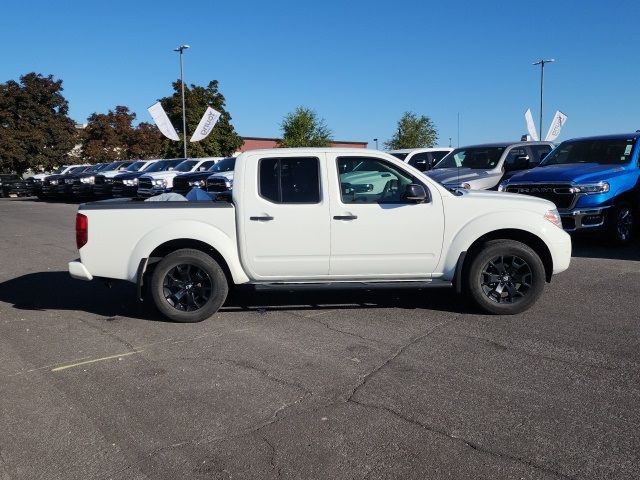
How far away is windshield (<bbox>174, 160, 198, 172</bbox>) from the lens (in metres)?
24.3

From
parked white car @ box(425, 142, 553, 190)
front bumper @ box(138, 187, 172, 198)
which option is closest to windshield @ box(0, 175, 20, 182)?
front bumper @ box(138, 187, 172, 198)

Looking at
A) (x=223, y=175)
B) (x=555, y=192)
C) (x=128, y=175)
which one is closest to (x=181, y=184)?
(x=223, y=175)

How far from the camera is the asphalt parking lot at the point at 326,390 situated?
10.6ft

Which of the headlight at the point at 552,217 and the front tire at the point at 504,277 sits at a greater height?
the headlight at the point at 552,217

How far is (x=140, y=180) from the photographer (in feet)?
76.3

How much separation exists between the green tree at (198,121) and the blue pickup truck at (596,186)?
39.9 metres

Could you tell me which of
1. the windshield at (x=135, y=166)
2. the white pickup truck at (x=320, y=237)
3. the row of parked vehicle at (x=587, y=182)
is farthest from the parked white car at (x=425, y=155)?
the windshield at (x=135, y=166)

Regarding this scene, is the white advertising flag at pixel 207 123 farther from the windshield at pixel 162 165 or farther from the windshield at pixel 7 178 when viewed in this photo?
the windshield at pixel 7 178

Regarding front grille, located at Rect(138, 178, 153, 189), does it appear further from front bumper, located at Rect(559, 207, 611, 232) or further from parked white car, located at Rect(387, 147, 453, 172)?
front bumper, located at Rect(559, 207, 611, 232)

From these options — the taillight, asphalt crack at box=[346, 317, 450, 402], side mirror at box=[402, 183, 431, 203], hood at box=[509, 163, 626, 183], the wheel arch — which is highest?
hood at box=[509, 163, 626, 183]

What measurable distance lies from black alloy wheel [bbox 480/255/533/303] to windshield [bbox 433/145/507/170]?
7.45 m

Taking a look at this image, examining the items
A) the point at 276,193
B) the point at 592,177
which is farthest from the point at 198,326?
the point at 592,177

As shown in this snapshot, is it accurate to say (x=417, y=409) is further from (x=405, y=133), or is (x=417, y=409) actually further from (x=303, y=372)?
(x=405, y=133)

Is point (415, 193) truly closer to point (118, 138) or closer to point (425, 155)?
point (425, 155)
